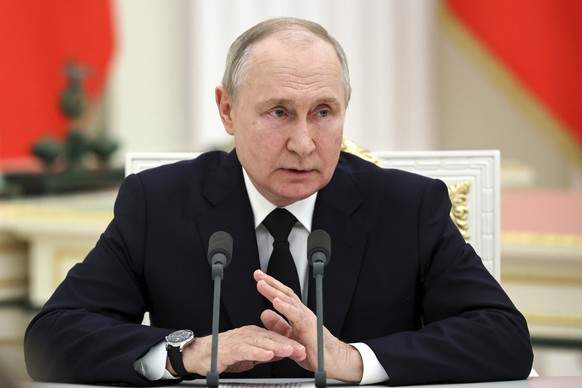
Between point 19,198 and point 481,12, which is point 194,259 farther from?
point 481,12

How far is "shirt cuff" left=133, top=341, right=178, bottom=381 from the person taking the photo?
2.01 metres

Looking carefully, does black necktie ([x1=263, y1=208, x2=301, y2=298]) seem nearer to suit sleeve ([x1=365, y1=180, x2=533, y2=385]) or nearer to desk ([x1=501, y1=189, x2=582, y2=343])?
suit sleeve ([x1=365, y1=180, x2=533, y2=385])

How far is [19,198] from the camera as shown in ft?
17.7

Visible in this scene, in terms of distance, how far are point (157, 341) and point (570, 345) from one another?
7.84ft

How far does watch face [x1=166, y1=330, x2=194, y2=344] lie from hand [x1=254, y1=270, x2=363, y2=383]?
153mm

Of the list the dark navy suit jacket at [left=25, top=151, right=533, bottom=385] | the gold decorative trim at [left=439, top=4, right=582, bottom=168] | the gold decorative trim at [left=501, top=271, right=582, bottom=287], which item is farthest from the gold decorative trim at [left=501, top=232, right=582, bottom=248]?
the gold decorative trim at [left=439, top=4, right=582, bottom=168]

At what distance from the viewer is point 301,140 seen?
215 cm

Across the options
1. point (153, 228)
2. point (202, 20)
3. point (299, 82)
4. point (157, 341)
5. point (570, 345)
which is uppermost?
point (202, 20)

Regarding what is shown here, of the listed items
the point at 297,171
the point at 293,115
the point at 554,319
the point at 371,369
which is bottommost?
the point at 554,319

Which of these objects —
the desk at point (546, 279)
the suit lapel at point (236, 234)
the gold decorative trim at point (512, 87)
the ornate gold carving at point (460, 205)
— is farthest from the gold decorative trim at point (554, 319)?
the gold decorative trim at point (512, 87)

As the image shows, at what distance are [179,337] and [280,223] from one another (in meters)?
0.40

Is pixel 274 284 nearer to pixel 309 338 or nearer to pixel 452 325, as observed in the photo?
pixel 309 338

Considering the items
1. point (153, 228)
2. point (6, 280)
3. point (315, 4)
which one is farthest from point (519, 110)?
point (153, 228)

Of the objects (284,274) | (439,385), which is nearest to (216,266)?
(284,274)
